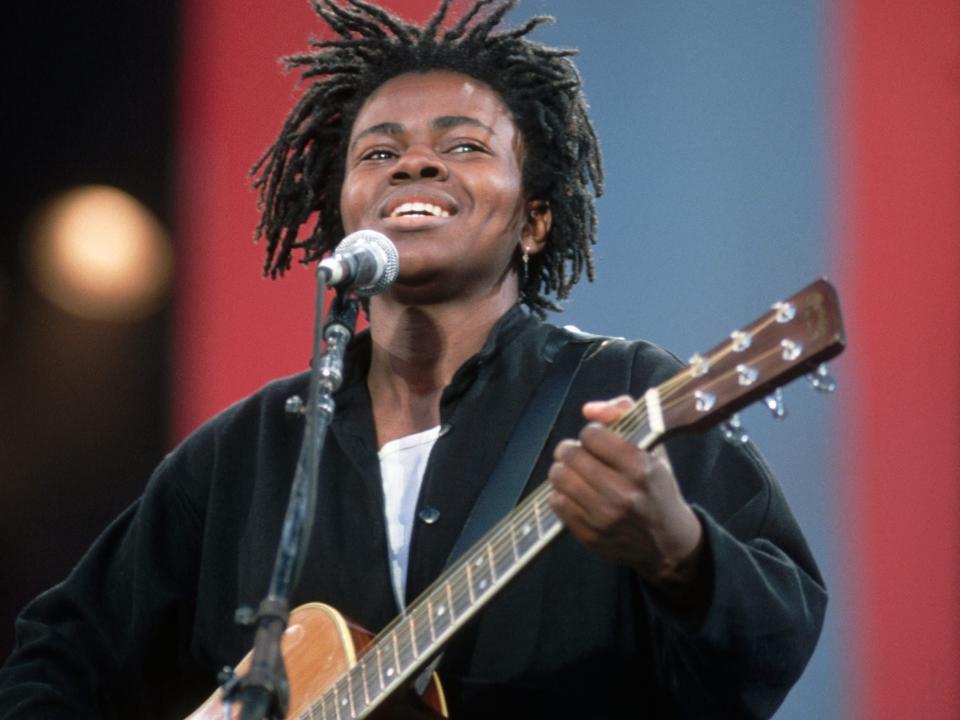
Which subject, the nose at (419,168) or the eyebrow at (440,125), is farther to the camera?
the eyebrow at (440,125)

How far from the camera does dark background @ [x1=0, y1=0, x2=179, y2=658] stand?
154 inches

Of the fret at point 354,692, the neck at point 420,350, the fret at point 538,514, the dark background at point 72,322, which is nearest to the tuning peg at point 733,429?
the fret at point 538,514

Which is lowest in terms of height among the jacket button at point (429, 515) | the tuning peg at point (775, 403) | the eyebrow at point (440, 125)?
the jacket button at point (429, 515)

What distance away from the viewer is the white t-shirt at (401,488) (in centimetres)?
267

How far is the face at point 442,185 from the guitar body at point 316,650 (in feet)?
2.56

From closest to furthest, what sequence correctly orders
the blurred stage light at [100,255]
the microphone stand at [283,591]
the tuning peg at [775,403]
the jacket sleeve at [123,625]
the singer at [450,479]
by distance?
the microphone stand at [283,591] → the tuning peg at [775,403] → the singer at [450,479] → the jacket sleeve at [123,625] → the blurred stage light at [100,255]

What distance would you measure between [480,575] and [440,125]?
121 centimetres

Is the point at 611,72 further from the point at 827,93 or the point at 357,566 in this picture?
the point at 357,566

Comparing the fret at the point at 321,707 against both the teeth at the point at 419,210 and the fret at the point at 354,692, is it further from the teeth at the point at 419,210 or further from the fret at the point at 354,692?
the teeth at the point at 419,210

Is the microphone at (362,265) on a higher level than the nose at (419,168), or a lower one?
lower

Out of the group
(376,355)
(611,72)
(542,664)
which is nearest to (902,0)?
(611,72)

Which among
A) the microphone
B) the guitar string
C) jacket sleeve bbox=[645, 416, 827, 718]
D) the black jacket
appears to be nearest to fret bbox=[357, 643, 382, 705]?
the guitar string

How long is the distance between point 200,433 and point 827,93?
173cm

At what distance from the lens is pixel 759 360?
1881 millimetres
